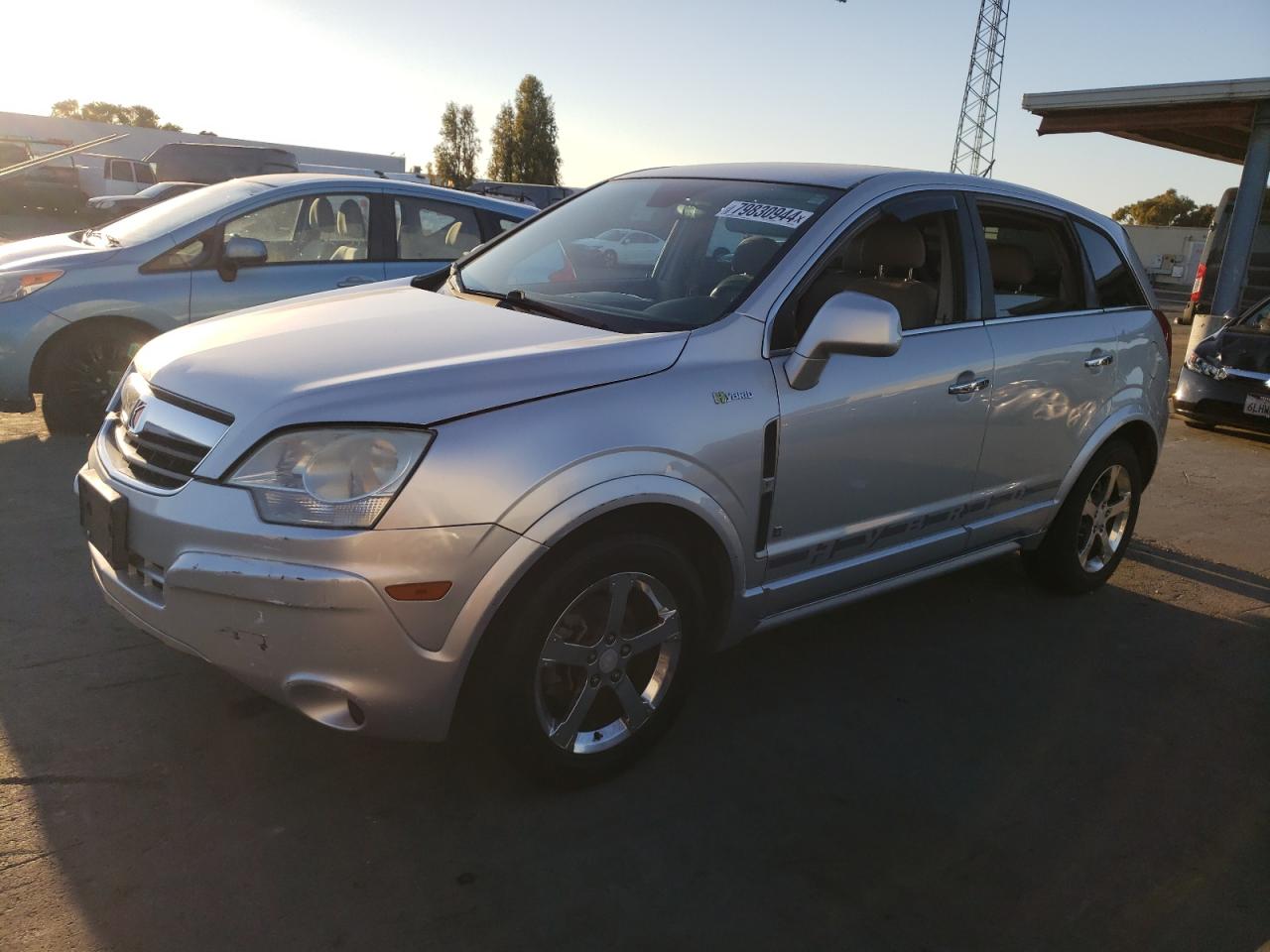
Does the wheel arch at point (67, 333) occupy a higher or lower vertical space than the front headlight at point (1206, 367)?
higher

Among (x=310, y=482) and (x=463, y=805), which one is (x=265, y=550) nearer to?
(x=310, y=482)

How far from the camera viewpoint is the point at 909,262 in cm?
385

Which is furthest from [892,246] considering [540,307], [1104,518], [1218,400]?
[1218,400]

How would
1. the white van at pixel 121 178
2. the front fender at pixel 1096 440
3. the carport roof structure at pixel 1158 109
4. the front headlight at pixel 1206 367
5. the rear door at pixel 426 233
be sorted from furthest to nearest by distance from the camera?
1. the white van at pixel 121 178
2. the carport roof structure at pixel 1158 109
3. the front headlight at pixel 1206 367
4. the rear door at pixel 426 233
5. the front fender at pixel 1096 440

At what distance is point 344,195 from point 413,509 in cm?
497

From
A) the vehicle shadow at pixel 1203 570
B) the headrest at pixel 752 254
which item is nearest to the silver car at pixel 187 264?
the headrest at pixel 752 254

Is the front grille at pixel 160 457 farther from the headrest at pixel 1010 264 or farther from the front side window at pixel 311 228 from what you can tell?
the front side window at pixel 311 228

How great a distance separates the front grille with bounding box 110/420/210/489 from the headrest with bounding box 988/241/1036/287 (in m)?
2.99

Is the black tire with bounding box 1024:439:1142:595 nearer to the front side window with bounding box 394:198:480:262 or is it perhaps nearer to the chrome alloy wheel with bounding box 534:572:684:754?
the chrome alloy wheel with bounding box 534:572:684:754

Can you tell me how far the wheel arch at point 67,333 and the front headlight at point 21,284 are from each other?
0.27m

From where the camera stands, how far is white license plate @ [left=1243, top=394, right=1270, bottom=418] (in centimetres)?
898

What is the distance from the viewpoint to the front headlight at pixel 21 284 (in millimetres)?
5980

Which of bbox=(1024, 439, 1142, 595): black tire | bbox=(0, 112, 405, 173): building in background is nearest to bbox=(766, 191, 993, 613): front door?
bbox=(1024, 439, 1142, 595): black tire

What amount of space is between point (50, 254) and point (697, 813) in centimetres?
Result: 552
